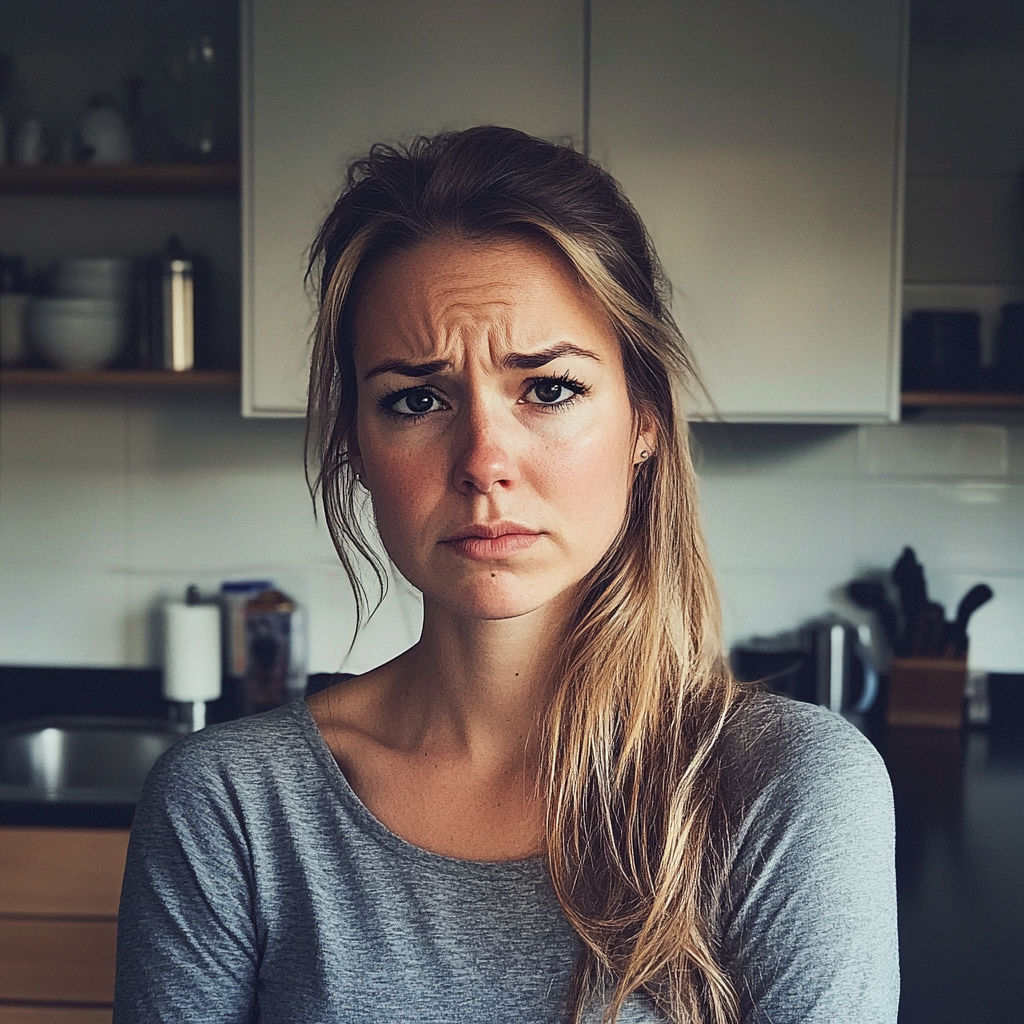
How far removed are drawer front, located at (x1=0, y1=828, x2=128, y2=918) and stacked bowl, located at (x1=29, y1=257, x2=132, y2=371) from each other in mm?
840

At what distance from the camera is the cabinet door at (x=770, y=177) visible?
5.97ft

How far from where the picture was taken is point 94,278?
6.81ft

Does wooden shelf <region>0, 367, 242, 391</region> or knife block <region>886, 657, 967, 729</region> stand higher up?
wooden shelf <region>0, 367, 242, 391</region>

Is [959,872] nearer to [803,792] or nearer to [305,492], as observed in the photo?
[803,792]

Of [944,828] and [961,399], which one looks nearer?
[944,828]

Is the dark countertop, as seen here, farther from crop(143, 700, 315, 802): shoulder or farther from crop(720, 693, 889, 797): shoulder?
crop(143, 700, 315, 802): shoulder

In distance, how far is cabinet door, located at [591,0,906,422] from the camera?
5.97 ft

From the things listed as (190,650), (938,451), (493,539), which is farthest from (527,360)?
(938,451)

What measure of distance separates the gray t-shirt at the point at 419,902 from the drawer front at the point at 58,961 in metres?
0.87

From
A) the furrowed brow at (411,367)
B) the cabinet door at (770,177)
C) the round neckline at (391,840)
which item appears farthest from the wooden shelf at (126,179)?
the round neckline at (391,840)

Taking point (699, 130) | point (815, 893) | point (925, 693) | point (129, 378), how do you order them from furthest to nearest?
point (925, 693) < point (129, 378) < point (699, 130) < point (815, 893)

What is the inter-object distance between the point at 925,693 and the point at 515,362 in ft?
5.04

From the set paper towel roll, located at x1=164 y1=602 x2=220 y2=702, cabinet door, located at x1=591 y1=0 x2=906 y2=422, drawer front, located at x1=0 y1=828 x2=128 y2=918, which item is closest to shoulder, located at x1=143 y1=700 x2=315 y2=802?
drawer front, located at x1=0 y1=828 x2=128 y2=918

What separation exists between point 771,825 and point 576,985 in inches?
7.3
